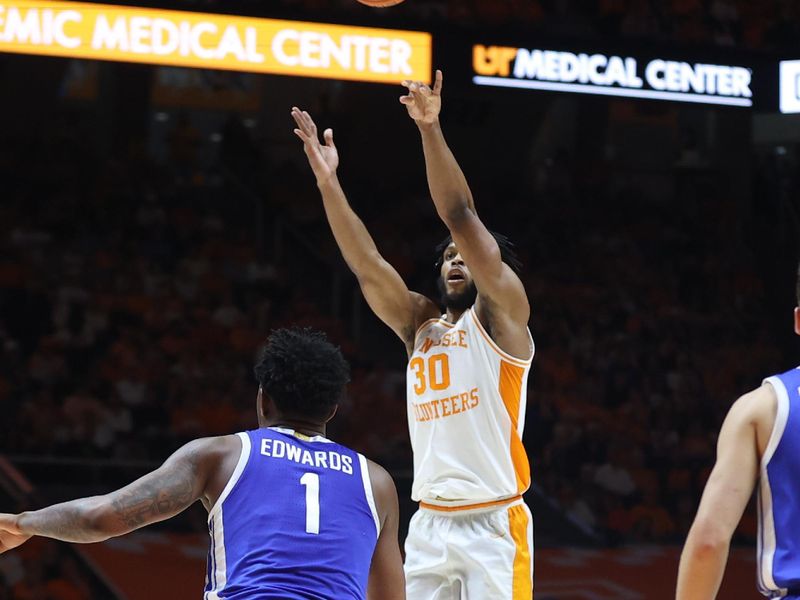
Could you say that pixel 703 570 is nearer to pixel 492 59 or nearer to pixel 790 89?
pixel 492 59

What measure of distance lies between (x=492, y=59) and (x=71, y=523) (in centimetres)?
580

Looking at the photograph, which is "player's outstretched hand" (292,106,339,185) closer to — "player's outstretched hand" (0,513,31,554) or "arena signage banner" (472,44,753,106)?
"player's outstretched hand" (0,513,31,554)

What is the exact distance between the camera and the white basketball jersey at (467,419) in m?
4.25

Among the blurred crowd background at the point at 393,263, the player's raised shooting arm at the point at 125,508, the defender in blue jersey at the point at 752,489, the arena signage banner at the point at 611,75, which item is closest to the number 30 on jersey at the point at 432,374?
the player's raised shooting arm at the point at 125,508

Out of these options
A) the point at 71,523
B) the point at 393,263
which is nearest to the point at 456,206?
the point at 71,523

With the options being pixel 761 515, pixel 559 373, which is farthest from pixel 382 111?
pixel 761 515

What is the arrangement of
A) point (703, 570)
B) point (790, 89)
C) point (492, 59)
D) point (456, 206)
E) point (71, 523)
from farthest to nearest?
point (790, 89)
point (492, 59)
point (456, 206)
point (71, 523)
point (703, 570)

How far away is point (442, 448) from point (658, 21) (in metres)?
8.51

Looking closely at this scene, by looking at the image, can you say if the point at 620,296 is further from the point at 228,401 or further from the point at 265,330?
the point at 228,401

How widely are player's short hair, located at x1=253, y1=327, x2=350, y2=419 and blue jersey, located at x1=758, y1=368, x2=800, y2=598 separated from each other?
1068 mm

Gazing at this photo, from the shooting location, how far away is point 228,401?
33.2ft

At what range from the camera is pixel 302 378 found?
10.0 feet

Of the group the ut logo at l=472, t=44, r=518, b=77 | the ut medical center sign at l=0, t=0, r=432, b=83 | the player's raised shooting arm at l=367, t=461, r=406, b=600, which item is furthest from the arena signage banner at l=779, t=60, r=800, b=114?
the player's raised shooting arm at l=367, t=461, r=406, b=600

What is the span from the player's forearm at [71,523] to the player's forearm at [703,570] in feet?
4.19
